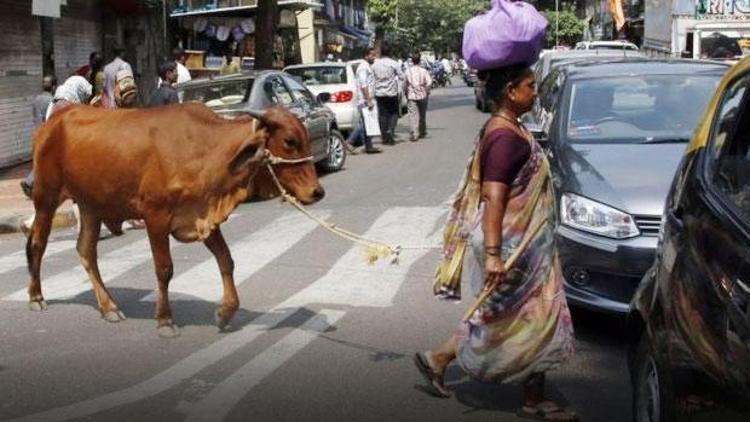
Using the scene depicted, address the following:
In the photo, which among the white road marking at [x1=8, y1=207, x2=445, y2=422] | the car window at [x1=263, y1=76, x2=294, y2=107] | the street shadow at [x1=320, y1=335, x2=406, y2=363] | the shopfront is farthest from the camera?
the shopfront

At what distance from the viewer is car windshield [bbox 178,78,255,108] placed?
14.8 meters

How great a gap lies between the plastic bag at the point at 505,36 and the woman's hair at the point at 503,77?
38 mm

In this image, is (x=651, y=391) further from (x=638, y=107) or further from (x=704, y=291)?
(x=638, y=107)

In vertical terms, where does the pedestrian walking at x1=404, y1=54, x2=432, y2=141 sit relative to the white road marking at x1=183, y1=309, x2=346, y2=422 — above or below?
above

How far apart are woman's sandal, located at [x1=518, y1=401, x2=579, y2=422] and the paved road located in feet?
0.36

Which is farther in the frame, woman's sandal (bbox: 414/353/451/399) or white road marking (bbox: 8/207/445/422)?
white road marking (bbox: 8/207/445/422)

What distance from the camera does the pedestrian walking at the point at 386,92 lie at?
2028 cm

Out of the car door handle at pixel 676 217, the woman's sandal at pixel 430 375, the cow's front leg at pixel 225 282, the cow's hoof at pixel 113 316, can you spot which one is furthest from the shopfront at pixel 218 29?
the car door handle at pixel 676 217

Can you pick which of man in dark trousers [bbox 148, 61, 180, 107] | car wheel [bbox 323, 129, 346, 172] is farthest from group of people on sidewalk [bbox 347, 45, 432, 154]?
man in dark trousers [bbox 148, 61, 180, 107]

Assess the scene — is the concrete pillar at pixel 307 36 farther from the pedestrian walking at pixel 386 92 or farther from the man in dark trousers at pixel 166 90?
the man in dark trousers at pixel 166 90

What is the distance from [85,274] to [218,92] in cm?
619

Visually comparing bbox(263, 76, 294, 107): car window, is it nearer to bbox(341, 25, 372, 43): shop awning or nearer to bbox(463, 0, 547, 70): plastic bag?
bbox(463, 0, 547, 70): plastic bag


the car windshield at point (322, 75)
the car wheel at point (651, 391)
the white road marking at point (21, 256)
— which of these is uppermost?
the car windshield at point (322, 75)

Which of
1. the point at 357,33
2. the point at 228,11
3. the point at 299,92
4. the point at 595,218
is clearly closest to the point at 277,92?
the point at 299,92
